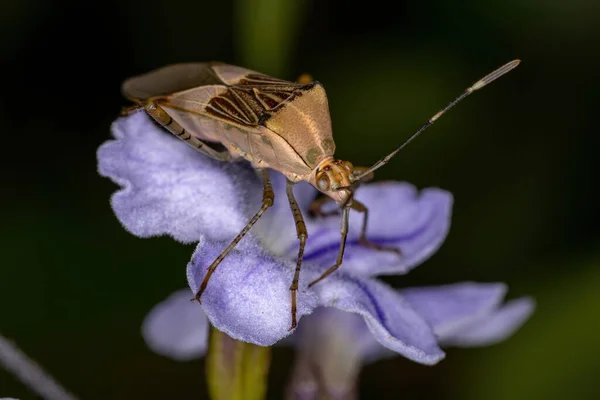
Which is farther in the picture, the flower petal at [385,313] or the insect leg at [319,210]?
the insect leg at [319,210]

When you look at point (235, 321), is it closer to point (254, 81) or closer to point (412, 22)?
point (254, 81)

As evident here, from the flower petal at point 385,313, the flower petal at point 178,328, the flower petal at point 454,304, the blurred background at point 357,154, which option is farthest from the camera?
the blurred background at point 357,154

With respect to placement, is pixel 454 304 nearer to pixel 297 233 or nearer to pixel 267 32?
pixel 297 233

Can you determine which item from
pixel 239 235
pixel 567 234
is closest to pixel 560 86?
pixel 567 234

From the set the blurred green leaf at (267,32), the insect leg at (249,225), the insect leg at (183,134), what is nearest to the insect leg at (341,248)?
the insect leg at (249,225)

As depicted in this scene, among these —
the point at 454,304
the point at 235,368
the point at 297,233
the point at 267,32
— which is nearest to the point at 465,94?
the point at 297,233

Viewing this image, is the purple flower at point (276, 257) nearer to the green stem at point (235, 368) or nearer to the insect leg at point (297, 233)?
the insect leg at point (297, 233)
